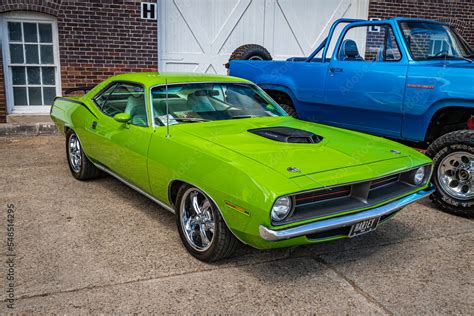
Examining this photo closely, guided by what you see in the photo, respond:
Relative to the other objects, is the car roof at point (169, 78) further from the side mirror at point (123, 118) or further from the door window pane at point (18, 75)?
the door window pane at point (18, 75)

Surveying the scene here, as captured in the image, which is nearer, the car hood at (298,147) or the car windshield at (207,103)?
the car hood at (298,147)

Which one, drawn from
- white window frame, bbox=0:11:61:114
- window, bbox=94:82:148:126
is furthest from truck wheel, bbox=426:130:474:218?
white window frame, bbox=0:11:61:114

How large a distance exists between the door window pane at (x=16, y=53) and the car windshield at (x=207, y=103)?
582cm

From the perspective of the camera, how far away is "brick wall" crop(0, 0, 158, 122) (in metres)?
8.72

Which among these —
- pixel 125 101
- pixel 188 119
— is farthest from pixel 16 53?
pixel 188 119

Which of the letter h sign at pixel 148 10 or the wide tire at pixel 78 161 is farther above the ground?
the letter h sign at pixel 148 10

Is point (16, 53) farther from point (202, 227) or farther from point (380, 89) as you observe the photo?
point (202, 227)

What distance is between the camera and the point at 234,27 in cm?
1026

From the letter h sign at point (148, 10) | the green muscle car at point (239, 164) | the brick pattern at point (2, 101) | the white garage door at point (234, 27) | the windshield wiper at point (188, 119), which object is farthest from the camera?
the white garage door at point (234, 27)

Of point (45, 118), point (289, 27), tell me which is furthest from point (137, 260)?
point (289, 27)

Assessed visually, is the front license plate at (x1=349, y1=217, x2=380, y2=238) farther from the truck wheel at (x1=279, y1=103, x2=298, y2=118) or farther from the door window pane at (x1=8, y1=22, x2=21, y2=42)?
the door window pane at (x1=8, y1=22, x2=21, y2=42)

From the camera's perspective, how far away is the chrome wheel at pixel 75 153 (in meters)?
5.49

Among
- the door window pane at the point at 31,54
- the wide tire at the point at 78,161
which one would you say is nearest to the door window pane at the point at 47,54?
the door window pane at the point at 31,54

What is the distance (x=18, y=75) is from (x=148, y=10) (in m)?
2.85
